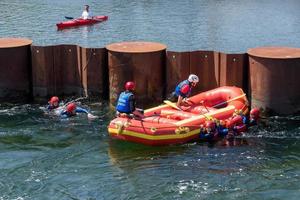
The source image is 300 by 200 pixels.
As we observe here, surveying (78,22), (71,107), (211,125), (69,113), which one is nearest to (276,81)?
(211,125)

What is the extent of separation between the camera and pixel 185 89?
1864 cm

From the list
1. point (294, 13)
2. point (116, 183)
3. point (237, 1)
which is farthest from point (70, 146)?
point (237, 1)

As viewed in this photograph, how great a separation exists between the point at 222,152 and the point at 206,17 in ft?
Result: 89.8

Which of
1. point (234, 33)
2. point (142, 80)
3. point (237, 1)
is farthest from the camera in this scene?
point (237, 1)

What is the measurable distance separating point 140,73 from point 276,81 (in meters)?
4.65

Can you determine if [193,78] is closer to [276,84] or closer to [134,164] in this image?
[276,84]

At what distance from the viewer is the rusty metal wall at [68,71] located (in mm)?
21016

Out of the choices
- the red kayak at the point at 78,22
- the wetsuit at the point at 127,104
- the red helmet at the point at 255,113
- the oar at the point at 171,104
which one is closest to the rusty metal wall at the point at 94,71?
the oar at the point at 171,104

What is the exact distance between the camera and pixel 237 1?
55.1 m

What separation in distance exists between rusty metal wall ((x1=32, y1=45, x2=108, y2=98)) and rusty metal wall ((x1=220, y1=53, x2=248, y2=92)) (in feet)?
14.2

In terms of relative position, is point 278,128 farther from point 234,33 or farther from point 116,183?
point 234,33

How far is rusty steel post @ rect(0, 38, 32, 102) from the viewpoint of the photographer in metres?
21.1

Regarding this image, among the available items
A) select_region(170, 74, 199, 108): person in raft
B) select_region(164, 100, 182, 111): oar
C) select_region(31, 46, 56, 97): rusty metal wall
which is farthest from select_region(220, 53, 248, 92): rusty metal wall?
select_region(31, 46, 56, 97): rusty metal wall

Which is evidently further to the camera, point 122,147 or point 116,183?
point 122,147
